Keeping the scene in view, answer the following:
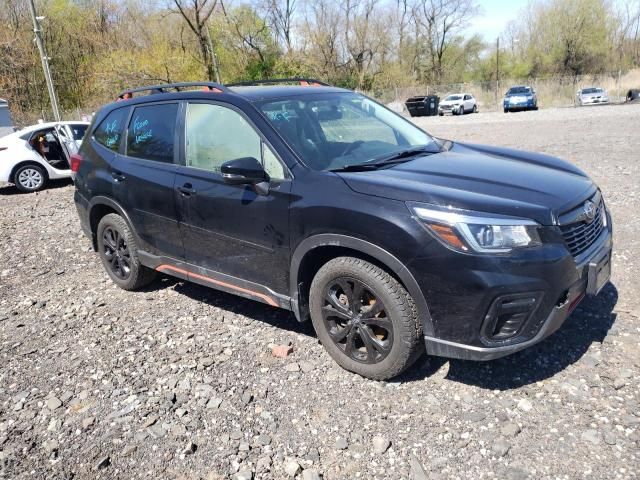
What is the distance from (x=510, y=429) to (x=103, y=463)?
217 centimetres

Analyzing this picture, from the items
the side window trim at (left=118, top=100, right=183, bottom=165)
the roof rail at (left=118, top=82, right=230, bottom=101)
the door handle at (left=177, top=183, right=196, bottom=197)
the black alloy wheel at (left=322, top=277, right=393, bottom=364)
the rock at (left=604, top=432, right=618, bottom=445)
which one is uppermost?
the roof rail at (left=118, top=82, right=230, bottom=101)

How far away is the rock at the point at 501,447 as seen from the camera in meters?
2.62

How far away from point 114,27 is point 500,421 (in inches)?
Result: 1810

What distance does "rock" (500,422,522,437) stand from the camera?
2.74 metres

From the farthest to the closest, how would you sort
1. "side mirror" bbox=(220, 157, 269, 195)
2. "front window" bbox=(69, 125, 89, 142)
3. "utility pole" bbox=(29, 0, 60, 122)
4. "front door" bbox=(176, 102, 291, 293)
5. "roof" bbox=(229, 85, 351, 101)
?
"utility pole" bbox=(29, 0, 60, 122) → "front window" bbox=(69, 125, 89, 142) → "roof" bbox=(229, 85, 351, 101) → "front door" bbox=(176, 102, 291, 293) → "side mirror" bbox=(220, 157, 269, 195)

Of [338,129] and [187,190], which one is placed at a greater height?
[338,129]

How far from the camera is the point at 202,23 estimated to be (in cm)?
3506

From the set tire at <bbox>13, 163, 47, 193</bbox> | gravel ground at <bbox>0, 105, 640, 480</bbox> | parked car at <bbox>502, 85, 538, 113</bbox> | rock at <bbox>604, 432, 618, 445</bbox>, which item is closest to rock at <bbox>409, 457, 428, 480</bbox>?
gravel ground at <bbox>0, 105, 640, 480</bbox>

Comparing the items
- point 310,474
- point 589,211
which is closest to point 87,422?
point 310,474

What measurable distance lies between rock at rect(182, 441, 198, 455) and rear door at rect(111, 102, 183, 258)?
5.59ft

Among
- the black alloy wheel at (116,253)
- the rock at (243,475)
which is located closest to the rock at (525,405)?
the rock at (243,475)

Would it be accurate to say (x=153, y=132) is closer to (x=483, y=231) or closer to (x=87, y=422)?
(x=87, y=422)

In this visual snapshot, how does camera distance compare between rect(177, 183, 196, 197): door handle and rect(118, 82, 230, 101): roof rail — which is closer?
rect(177, 183, 196, 197): door handle

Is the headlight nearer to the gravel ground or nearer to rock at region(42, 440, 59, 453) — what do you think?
the gravel ground
